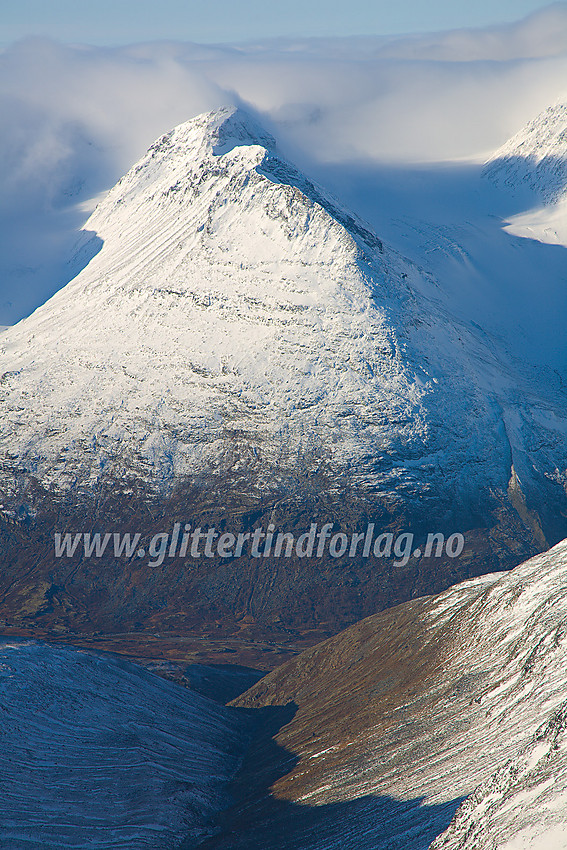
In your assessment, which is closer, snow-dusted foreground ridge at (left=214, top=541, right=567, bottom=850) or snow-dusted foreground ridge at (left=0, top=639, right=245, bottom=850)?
snow-dusted foreground ridge at (left=214, top=541, right=567, bottom=850)

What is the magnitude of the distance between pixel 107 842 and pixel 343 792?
22.8m

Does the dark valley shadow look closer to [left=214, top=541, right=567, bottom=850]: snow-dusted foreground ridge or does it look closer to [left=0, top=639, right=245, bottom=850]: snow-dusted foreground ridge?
[left=214, top=541, right=567, bottom=850]: snow-dusted foreground ridge

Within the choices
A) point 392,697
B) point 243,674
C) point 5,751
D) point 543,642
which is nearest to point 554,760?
point 543,642

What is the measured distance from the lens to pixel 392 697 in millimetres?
99438

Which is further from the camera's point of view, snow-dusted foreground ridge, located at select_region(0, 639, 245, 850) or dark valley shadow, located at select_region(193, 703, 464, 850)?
snow-dusted foreground ridge, located at select_region(0, 639, 245, 850)

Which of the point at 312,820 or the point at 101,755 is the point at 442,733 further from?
the point at 101,755

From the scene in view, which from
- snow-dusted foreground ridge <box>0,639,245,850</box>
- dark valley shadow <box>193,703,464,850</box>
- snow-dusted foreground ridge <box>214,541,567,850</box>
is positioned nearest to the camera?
snow-dusted foreground ridge <box>214,541,567,850</box>

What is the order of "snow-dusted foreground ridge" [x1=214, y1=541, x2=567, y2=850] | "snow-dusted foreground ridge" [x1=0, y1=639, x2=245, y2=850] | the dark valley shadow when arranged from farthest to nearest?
"snow-dusted foreground ridge" [x1=0, y1=639, x2=245, y2=850] < the dark valley shadow < "snow-dusted foreground ridge" [x1=214, y1=541, x2=567, y2=850]

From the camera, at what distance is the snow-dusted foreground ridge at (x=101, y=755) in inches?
2953

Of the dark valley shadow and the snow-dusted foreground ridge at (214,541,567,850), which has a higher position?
the snow-dusted foreground ridge at (214,541,567,850)

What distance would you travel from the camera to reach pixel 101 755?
89.1 metres

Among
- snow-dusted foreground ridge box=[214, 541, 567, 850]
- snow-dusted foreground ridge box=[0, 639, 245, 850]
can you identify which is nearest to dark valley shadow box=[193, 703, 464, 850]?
snow-dusted foreground ridge box=[214, 541, 567, 850]

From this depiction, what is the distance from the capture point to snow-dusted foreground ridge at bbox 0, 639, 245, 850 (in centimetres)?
7500

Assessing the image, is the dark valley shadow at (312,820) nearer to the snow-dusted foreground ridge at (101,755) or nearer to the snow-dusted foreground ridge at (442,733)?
the snow-dusted foreground ridge at (442,733)
